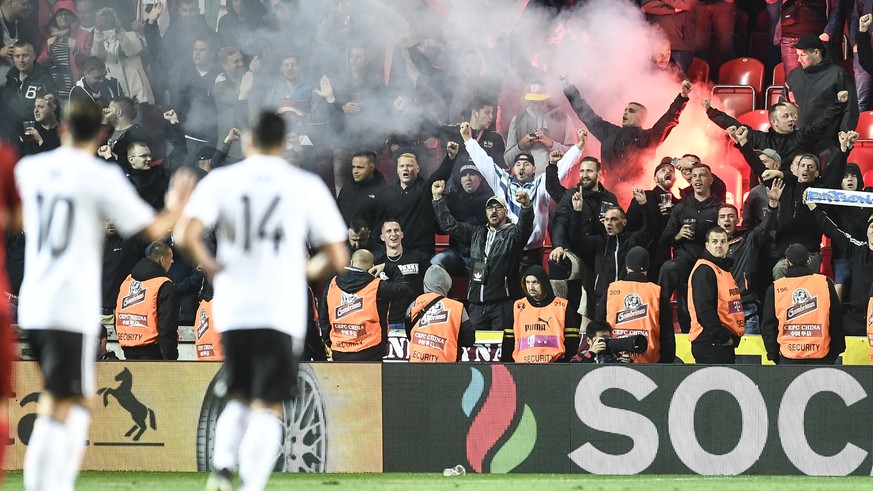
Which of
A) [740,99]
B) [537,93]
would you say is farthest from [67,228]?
[740,99]

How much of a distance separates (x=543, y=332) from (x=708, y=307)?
1273 mm

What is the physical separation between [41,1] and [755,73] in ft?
26.3

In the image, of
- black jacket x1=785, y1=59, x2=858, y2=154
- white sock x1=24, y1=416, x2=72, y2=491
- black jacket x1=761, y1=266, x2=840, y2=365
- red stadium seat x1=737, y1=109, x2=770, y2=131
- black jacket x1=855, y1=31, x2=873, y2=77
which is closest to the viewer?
white sock x1=24, y1=416, x2=72, y2=491

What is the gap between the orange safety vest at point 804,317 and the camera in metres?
9.40

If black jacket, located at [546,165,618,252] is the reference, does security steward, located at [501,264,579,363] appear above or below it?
below

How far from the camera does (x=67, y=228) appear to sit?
16.4 ft

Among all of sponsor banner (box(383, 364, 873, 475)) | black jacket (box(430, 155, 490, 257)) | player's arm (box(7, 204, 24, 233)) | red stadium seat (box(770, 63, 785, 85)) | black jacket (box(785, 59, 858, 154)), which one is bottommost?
sponsor banner (box(383, 364, 873, 475))

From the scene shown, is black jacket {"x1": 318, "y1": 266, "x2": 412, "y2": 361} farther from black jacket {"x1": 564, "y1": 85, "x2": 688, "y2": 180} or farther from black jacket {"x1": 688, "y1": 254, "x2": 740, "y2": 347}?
black jacket {"x1": 564, "y1": 85, "x2": 688, "y2": 180}

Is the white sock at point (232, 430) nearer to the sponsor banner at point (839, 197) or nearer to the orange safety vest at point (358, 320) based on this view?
the orange safety vest at point (358, 320)

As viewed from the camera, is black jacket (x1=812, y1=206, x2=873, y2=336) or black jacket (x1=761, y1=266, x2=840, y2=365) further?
black jacket (x1=812, y1=206, x2=873, y2=336)

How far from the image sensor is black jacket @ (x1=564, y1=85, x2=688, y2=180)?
11.6 meters

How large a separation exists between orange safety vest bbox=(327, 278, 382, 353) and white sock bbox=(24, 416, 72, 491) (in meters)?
5.04

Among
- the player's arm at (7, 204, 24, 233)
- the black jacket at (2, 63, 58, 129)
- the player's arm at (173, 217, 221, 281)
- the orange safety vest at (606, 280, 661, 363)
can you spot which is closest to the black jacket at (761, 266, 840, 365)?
the orange safety vest at (606, 280, 661, 363)

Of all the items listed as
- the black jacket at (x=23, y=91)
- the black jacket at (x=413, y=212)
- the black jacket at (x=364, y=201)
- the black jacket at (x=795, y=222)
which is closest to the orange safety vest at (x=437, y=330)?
the black jacket at (x=413, y=212)
